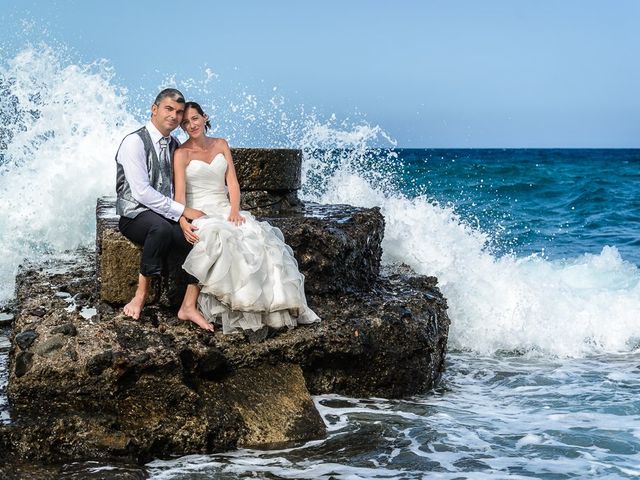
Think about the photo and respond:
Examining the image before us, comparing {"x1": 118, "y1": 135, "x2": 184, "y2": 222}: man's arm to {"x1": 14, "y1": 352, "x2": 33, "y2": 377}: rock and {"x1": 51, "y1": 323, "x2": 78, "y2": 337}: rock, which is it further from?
{"x1": 14, "y1": 352, "x2": 33, "y2": 377}: rock

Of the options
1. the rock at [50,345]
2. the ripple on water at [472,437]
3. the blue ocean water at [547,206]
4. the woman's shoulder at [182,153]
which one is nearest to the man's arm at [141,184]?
the woman's shoulder at [182,153]

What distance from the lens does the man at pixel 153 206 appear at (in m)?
5.31

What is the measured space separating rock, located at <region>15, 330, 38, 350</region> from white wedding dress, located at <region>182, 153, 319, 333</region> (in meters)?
1.00

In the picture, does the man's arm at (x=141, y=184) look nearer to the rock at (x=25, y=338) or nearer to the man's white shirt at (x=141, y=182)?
the man's white shirt at (x=141, y=182)

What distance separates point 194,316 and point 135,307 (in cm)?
38

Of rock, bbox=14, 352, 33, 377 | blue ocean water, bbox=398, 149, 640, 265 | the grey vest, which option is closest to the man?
the grey vest

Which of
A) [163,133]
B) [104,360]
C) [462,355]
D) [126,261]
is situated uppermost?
[163,133]

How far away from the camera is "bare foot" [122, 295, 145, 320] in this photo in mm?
5332

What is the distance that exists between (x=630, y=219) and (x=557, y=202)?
132 inches

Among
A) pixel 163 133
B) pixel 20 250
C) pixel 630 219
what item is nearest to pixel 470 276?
pixel 163 133

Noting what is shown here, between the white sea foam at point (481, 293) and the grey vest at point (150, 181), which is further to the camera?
the white sea foam at point (481, 293)

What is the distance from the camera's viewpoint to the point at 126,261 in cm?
547

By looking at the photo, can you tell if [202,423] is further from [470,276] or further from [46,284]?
[470,276]

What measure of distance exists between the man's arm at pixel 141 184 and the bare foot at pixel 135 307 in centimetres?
57
